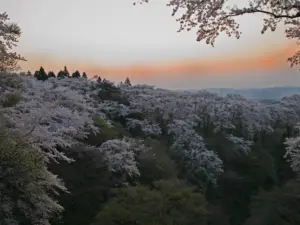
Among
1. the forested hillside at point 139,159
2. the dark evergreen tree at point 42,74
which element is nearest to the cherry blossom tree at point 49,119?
the forested hillside at point 139,159

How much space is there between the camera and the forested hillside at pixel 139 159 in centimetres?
1165

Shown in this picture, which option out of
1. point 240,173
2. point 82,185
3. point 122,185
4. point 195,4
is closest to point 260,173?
point 240,173

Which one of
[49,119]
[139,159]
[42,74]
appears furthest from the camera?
[42,74]

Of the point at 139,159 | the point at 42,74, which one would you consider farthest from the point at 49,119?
the point at 42,74

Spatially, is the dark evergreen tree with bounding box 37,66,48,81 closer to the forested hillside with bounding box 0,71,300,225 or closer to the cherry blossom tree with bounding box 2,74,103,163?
the forested hillside with bounding box 0,71,300,225

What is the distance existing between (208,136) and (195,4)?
4384 centimetres

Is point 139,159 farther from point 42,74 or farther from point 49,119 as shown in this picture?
point 42,74

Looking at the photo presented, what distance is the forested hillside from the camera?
38.2ft

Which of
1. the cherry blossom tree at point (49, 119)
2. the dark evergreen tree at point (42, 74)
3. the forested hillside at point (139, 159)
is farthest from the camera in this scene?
the dark evergreen tree at point (42, 74)

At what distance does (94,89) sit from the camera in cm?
5466

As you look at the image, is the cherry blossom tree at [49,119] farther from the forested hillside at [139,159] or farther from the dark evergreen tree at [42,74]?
the dark evergreen tree at [42,74]

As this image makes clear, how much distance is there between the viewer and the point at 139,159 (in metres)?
28.6

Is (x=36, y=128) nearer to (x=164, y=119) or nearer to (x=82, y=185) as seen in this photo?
(x=82, y=185)

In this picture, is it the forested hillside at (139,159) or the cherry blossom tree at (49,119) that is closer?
the forested hillside at (139,159)
